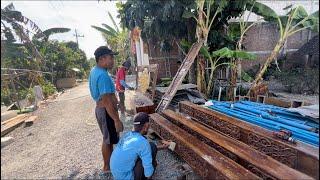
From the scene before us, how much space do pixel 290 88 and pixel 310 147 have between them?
4374mm

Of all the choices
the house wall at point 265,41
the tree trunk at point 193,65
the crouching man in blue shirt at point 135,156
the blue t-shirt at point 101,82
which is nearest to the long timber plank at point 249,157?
the crouching man in blue shirt at point 135,156

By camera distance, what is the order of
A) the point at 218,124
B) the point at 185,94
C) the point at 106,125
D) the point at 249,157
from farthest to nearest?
1. the point at 185,94
2. the point at 218,124
3. the point at 106,125
4. the point at 249,157

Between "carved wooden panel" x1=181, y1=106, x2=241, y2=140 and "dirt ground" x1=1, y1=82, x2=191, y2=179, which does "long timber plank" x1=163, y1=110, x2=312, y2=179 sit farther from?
"dirt ground" x1=1, y1=82, x2=191, y2=179

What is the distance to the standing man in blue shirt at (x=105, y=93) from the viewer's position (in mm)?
3035

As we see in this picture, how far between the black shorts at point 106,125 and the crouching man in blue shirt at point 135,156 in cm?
56

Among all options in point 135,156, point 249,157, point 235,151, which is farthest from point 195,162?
point 135,156

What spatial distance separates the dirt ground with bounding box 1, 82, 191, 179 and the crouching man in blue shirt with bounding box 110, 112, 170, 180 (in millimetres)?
680

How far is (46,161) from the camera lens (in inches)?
139

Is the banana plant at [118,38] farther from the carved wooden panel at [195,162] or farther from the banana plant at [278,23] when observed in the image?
the carved wooden panel at [195,162]

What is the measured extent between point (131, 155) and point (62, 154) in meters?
1.94

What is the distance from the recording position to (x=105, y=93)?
304 centimetres

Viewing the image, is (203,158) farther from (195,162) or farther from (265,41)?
(265,41)

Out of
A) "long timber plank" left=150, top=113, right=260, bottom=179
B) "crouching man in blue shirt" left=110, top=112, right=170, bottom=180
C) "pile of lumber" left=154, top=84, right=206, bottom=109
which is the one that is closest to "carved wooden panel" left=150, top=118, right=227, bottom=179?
"long timber plank" left=150, top=113, right=260, bottom=179

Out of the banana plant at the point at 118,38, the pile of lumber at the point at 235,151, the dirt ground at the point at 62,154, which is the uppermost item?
the banana plant at the point at 118,38
